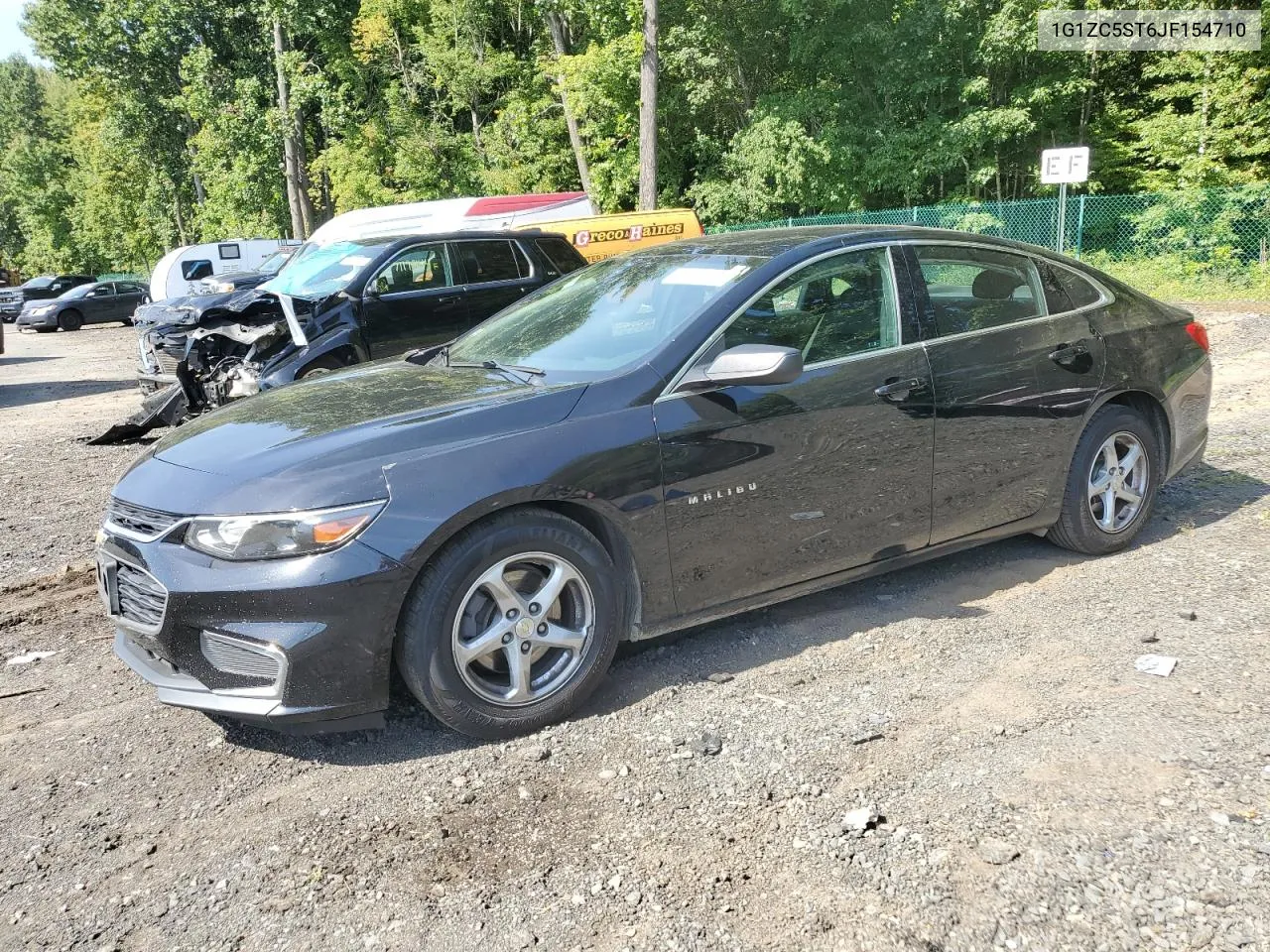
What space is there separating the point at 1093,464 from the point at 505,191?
30637 millimetres

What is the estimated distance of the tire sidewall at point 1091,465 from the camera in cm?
481

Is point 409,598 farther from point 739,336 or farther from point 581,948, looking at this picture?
point 739,336

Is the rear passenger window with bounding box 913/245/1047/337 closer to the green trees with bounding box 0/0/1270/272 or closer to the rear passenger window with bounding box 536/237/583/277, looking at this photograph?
the rear passenger window with bounding box 536/237/583/277

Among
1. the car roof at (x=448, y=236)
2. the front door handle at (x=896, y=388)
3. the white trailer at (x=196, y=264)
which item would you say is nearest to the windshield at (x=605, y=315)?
the front door handle at (x=896, y=388)

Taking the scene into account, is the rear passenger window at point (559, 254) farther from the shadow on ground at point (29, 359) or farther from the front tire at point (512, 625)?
the shadow on ground at point (29, 359)

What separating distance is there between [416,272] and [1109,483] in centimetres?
700

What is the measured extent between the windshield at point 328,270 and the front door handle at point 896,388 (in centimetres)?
671

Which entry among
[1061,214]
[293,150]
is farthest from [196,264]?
[1061,214]

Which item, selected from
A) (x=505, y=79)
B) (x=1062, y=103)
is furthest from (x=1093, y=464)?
(x=505, y=79)

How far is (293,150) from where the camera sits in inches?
1359

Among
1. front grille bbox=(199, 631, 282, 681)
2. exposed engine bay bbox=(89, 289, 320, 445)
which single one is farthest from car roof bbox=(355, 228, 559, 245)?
front grille bbox=(199, 631, 282, 681)

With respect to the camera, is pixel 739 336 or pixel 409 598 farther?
pixel 739 336

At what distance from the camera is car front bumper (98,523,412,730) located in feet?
10.1

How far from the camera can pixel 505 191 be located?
3325cm
